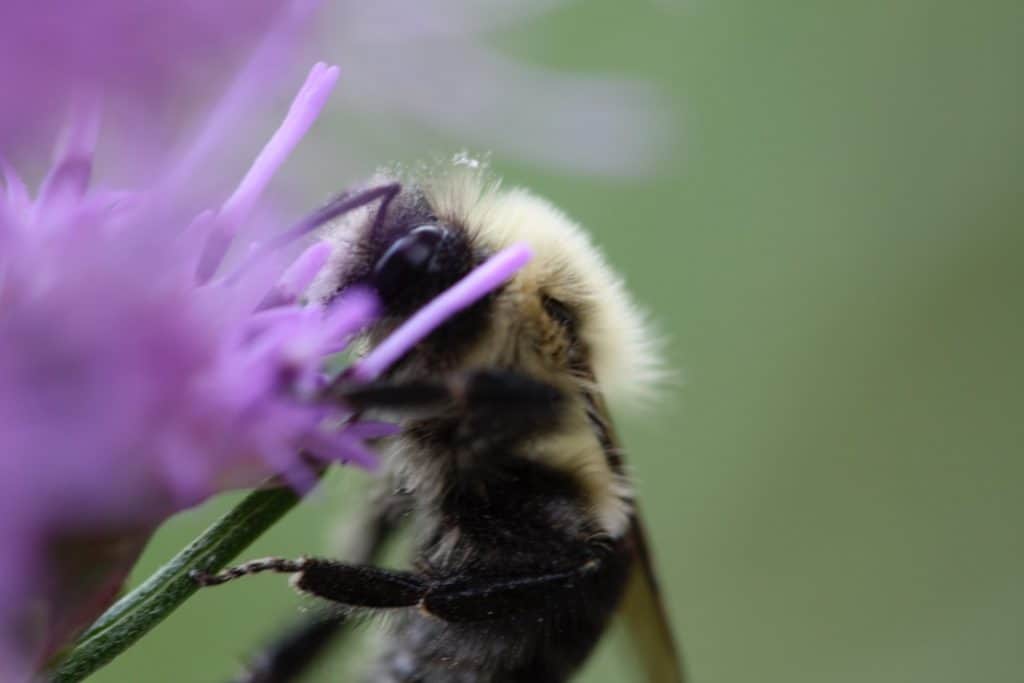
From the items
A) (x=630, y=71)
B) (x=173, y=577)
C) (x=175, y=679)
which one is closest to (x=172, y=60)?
(x=173, y=577)

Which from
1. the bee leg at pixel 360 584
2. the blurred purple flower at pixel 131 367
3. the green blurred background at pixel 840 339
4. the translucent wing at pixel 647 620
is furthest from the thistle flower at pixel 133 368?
the green blurred background at pixel 840 339

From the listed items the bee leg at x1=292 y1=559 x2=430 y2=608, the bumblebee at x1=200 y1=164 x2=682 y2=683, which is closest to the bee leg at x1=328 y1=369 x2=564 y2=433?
the bumblebee at x1=200 y1=164 x2=682 y2=683

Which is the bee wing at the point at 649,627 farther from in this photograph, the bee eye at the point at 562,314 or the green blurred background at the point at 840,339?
the green blurred background at the point at 840,339

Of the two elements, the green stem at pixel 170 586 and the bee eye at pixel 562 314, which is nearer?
the green stem at pixel 170 586

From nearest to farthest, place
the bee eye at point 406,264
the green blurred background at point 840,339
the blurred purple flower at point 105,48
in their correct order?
the blurred purple flower at point 105,48 < the bee eye at point 406,264 < the green blurred background at point 840,339

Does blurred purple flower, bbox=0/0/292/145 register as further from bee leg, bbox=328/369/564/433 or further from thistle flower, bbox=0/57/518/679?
bee leg, bbox=328/369/564/433

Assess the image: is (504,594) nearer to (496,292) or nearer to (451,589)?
(451,589)

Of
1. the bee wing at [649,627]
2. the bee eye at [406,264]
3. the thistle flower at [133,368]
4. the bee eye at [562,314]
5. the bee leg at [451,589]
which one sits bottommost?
the bee wing at [649,627]

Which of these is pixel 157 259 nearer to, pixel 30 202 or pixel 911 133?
pixel 30 202
